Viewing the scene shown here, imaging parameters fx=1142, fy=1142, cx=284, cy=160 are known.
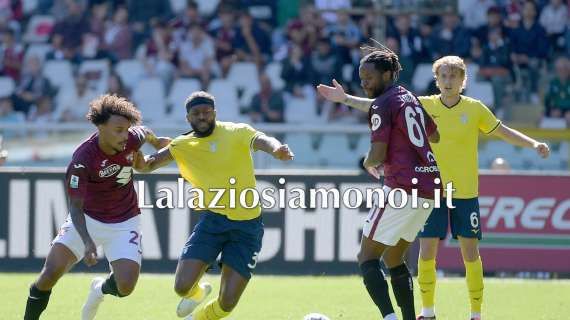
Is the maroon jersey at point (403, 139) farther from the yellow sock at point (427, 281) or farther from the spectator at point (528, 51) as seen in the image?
the spectator at point (528, 51)

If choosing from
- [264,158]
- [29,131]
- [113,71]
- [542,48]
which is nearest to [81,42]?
[113,71]

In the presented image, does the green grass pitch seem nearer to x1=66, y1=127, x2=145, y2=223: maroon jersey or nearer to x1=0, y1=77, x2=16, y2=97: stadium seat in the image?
x1=66, y1=127, x2=145, y2=223: maroon jersey

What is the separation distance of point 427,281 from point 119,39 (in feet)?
40.8

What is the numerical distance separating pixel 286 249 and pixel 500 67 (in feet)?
22.6

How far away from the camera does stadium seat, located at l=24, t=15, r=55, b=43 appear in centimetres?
2153

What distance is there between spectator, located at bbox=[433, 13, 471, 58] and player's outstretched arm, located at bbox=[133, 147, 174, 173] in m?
10.9

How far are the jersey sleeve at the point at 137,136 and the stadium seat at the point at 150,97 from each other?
1017cm

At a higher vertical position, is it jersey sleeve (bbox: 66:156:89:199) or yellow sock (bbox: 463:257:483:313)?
jersey sleeve (bbox: 66:156:89:199)

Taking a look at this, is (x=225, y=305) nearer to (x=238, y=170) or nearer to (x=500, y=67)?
(x=238, y=170)

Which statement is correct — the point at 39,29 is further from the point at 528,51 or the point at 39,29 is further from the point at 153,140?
the point at 153,140

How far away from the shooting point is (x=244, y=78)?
19641mm

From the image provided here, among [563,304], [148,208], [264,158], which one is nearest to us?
[563,304]

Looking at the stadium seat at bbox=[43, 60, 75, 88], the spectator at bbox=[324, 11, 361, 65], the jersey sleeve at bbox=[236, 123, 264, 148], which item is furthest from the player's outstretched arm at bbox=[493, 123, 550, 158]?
the stadium seat at bbox=[43, 60, 75, 88]

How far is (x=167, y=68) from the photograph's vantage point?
19953 millimetres
